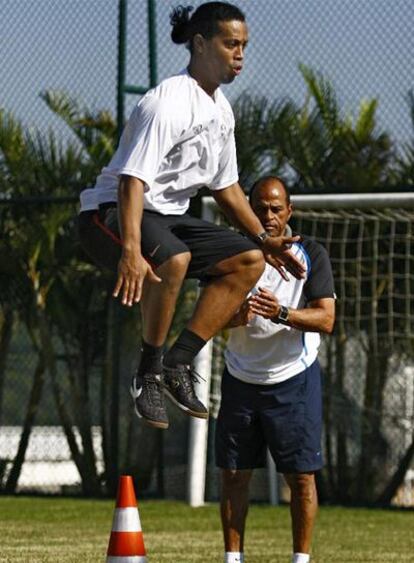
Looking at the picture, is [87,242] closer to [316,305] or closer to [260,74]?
[316,305]

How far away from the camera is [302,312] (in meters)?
7.89

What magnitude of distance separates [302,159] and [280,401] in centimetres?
668

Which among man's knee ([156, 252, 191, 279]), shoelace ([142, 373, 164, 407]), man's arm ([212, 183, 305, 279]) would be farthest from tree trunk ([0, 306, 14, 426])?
man's knee ([156, 252, 191, 279])

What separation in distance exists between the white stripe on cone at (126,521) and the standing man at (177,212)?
0.53 m

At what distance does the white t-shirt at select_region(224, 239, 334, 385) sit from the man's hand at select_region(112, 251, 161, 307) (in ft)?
4.53

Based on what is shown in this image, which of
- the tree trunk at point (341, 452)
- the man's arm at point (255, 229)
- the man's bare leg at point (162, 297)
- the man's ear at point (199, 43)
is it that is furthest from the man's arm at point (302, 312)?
the tree trunk at point (341, 452)

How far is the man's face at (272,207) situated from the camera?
8.02 meters

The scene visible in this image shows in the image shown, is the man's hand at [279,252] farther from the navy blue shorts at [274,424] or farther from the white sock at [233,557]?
the white sock at [233,557]

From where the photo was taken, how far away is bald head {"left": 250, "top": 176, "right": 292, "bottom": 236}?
26.3 ft

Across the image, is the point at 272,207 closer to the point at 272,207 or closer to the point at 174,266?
the point at 272,207

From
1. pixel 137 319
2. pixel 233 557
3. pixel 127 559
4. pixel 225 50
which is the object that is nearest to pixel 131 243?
pixel 225 50

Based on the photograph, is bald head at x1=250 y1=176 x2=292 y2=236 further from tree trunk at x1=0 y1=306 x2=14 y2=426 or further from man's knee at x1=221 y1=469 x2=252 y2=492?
tree trunk at x1=0 y1=306 x2=14 y2=426

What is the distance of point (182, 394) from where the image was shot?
7.21 m

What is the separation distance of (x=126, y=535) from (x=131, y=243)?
1.16 meters
